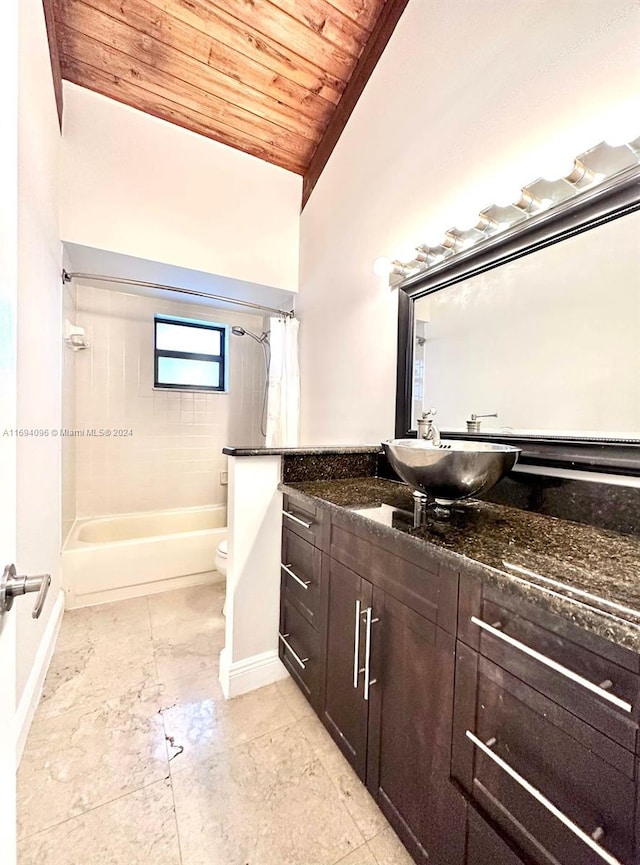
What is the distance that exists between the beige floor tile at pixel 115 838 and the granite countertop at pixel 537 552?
1041 millimetres

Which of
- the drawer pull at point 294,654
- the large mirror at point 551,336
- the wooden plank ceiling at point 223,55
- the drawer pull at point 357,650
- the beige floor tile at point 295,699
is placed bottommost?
the beige floor tile at point 295,699

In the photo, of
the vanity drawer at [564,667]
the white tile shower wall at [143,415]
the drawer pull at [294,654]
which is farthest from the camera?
the white tile shower wall at [143,415]

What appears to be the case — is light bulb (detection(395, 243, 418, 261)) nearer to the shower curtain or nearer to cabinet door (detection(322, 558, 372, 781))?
the shower curtain

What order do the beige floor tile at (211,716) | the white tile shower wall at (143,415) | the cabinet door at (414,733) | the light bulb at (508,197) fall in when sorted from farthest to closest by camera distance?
the white tile shower wall at (143,415) < the beige floor tile at (211,716) < the light bulb at (508,197) < the cabinet door at (414,733)

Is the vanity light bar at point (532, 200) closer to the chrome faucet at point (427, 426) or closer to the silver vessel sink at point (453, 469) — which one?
the chrome faucet at point (427, 426)

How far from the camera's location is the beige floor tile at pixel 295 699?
1.47 m

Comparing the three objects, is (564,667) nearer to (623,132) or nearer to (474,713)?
(474,713)

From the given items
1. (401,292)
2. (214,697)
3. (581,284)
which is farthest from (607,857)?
(401,292)

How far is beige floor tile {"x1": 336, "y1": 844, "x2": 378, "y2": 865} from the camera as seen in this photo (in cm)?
97

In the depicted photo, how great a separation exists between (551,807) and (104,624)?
7.41ft

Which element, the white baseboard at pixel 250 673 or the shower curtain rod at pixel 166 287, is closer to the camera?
the white baseboard at pixel 250 673

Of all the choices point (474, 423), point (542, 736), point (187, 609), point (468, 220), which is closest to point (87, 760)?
point (187, 609)

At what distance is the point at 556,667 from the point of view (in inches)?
23.4

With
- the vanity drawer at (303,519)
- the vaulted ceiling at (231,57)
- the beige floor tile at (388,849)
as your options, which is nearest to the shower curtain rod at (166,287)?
the vaulted ceiling at (231,57)
